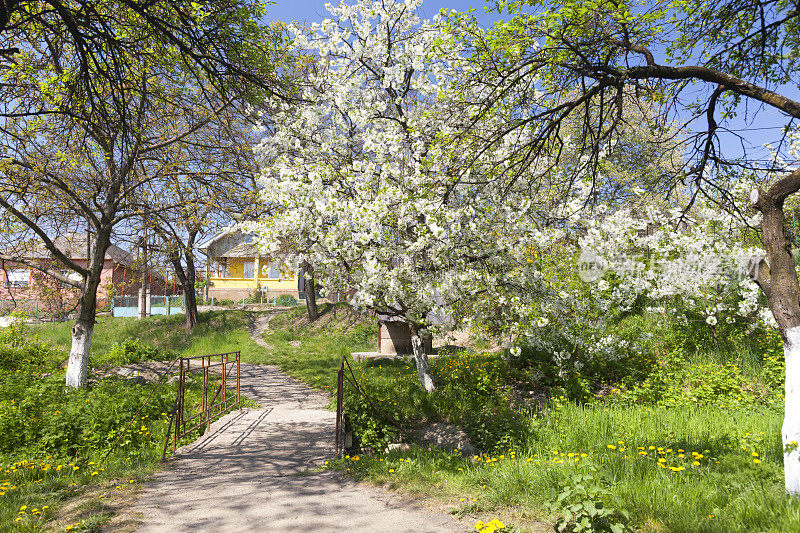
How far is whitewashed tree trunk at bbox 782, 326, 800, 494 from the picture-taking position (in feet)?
12.3

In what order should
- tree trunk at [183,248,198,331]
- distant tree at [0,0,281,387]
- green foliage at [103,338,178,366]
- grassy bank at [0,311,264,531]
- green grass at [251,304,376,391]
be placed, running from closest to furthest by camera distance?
grassy bank at [0,311,264,531], distant tree at [0,0,281,387], green foliage at [103,338,178,366], green grass at [251,304,376,391], tree trunk at [183,248,198,331]

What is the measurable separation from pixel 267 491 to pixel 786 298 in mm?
5391

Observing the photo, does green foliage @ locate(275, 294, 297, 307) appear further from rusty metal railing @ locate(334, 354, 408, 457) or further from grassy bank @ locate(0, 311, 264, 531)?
rusty metal railing @ locate(334, 354, 408, 457)

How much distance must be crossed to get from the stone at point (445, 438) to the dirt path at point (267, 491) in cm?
150

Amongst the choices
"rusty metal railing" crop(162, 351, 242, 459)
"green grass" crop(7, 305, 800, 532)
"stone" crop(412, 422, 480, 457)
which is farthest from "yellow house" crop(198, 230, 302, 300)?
"stone" crop(412, 422, 480, 457)

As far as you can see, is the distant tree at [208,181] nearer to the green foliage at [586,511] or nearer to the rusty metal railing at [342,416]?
the rusty metal railing at [342,416]

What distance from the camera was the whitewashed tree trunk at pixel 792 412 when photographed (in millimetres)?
3758

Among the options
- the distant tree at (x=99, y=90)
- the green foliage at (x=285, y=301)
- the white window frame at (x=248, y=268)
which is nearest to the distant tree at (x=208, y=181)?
the distant tree at (x=99, y=90)

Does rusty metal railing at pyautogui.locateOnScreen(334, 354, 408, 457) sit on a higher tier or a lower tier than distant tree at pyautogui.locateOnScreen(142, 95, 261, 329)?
lower

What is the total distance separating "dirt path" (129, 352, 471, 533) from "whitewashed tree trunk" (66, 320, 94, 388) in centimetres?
421

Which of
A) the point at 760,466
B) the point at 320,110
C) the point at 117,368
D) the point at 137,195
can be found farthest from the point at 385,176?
the point at 117,368

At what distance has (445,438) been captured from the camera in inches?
292

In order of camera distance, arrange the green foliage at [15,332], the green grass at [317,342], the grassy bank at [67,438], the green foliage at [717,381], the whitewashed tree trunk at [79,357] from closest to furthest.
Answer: the grassy bank at [67,438] → the green foliage at [717,381] → the whitewashed tree trunk at [79,357] → the green foliage at [15,332] → the green grass at [317,342]

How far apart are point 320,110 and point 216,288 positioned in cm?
2602
